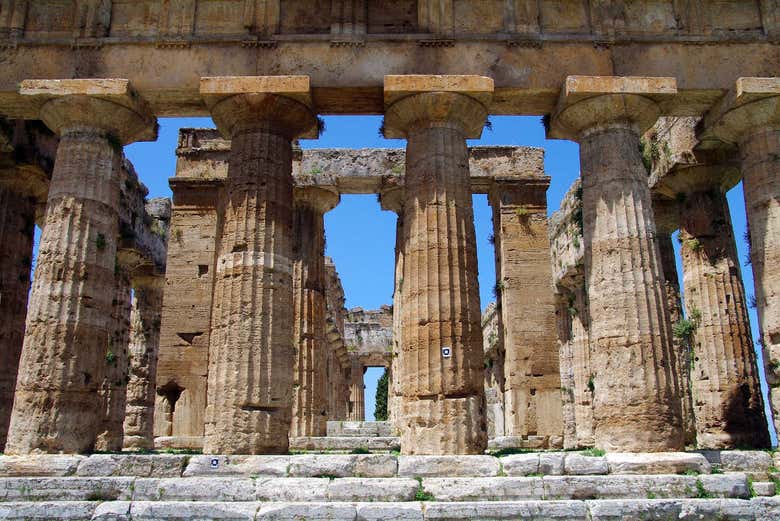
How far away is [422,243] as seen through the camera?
1456 cm

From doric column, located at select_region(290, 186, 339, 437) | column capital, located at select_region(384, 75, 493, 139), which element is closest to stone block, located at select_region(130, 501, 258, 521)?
column capital, located at select_region(384, 75, 493, 139)

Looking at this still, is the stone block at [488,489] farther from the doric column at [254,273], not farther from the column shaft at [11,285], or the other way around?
the column shaft at [11,285]

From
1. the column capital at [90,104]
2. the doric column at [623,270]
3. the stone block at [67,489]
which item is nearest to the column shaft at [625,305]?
the doric column at [623,270]

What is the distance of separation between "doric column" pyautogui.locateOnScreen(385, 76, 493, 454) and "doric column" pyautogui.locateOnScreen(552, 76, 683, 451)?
2.20 m

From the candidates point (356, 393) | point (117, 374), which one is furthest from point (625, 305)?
point (356, 393)

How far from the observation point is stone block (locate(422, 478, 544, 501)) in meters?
11.9

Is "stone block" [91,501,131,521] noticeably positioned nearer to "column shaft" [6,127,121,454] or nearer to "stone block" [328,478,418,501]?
"column shaft" [6,127,121,454]

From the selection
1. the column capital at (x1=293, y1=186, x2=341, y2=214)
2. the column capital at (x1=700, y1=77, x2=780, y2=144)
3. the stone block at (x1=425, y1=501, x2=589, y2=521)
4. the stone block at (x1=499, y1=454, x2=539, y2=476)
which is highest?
the column capital at (x1=293, y1=186, x2=341, y2=214)

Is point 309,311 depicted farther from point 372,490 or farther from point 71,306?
point 372,490

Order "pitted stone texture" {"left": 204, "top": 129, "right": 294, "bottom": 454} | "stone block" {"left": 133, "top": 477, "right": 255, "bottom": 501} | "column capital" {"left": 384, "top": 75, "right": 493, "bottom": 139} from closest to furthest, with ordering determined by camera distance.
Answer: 1. "stone block" {"left": 133, "top": 477, "right": 255, "bottom": 501}
2. "pitted stone texture" {"left": 204, "top": 129, "right": 294, "bottom": 454}
3. "column capital" {"left": 384, "top": 75, "right": 493, "bottom": 139}

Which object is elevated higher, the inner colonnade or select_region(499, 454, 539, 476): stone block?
the inner colonnade

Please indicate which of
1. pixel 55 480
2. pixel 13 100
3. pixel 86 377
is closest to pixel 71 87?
pixel 13 100


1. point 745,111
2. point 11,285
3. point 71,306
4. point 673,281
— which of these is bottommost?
point 71,306

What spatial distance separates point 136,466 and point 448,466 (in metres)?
5.25
